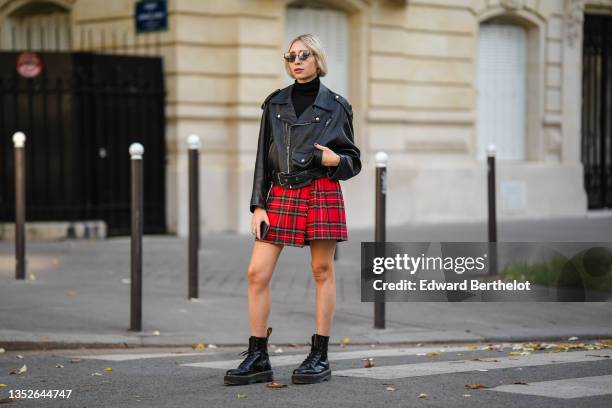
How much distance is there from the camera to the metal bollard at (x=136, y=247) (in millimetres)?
8242

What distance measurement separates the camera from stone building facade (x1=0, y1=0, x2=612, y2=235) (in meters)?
16.2

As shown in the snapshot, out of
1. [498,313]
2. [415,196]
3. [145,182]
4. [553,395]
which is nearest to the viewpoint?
[553,395]

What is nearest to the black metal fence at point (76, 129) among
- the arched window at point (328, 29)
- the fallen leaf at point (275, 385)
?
the arched window at point (328, 29)

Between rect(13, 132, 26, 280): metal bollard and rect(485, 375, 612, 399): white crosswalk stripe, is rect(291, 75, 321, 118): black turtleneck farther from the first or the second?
rect(13, 132, 26, 280): metal bollard

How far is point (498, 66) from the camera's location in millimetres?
19562

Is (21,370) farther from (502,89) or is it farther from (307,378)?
(502,89)

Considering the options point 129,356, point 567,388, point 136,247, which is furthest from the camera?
point 136,247

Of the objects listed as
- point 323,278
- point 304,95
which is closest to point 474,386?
point 323,278

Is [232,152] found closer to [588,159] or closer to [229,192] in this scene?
[229,192]

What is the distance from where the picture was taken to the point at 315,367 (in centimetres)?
611

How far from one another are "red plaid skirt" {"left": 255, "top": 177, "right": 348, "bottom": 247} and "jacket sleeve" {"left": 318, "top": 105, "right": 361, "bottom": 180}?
0.34 feet

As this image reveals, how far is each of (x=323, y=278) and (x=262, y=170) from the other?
Answer: 0.66 metres

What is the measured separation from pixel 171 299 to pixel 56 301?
3.09ft

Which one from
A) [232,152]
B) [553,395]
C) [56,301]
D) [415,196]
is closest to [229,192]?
[232,152]
